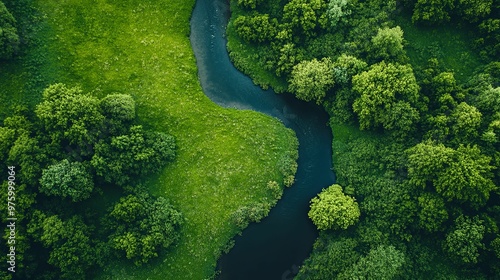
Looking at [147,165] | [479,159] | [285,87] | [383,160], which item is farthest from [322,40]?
[147,165]

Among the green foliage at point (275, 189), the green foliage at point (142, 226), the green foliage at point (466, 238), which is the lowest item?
the green foliage at point (142, 226)

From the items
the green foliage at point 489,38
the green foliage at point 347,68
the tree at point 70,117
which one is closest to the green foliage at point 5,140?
the tree at point 70,117

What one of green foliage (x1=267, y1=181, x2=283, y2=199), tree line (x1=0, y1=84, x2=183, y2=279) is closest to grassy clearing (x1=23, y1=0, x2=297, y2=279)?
green foliage (x1=267, y1=181, x2=283, y2=199)

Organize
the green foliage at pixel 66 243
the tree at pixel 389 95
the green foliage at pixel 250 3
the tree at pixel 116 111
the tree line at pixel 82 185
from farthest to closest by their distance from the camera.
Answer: the green foliage at pixel 250 3, the tree at pixel 116 111, the tree at pixel 389 95, the tree line at pixel 82 185, the green foliage at pixel 66 243

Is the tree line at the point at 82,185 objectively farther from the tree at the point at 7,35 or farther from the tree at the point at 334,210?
the tree at the point at 334,210

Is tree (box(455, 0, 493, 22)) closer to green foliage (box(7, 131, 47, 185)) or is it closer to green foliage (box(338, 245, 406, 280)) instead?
green foliage (box(338, 245, 406, 280))

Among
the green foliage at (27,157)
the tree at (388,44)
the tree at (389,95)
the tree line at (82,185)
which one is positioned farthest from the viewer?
the tree at (388,44)
